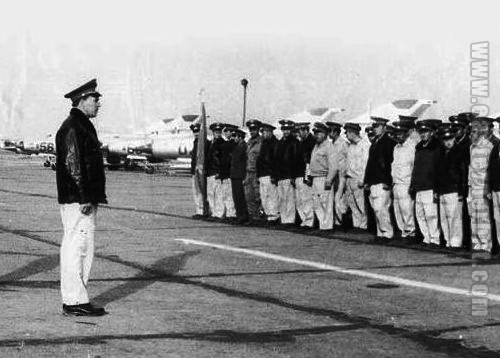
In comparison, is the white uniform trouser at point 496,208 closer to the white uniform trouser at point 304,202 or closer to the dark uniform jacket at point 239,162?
the white uniform trouser at point 304,202

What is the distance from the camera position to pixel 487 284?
449 inches

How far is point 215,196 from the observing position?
70.7ft

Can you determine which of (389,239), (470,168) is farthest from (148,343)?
(389,239)

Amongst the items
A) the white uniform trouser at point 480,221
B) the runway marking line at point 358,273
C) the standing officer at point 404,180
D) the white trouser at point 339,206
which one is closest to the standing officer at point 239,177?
the white trouser at point 339,206

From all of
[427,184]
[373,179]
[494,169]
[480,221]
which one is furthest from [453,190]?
[373,179]

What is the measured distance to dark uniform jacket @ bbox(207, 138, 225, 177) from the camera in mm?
21406

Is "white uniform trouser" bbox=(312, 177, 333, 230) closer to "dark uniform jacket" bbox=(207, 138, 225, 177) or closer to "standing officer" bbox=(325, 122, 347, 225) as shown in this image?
"standing officer" bbox=(325, 122, 347, 225)

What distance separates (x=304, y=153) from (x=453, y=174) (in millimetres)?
4744

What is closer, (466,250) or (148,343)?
(148,343)

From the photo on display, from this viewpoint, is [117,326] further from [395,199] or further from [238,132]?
[238,132]

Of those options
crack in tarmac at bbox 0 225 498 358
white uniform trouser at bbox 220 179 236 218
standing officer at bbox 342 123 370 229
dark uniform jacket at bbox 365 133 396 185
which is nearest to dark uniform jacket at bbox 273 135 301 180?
standing officer at bbox 342 123 370 229

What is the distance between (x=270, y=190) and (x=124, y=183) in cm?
1941

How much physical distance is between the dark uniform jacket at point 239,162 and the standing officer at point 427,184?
5218 millimetres

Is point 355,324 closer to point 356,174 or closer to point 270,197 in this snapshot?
point 356,174
